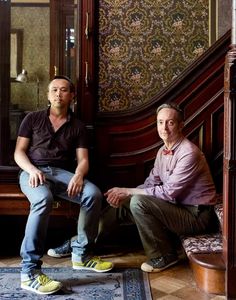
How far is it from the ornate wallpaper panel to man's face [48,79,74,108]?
0.44 metres

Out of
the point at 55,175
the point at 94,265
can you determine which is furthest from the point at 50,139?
the point at 94,265

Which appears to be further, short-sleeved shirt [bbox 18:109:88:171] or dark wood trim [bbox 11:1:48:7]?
dark wood trim [bbox 11:1:48:7]

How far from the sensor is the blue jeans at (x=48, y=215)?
9.16 feet

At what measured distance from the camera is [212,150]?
11.6ft

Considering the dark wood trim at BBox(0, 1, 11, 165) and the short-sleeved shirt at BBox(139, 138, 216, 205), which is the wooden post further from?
the dark wood trim at BBox(0, 1, 11, 165)

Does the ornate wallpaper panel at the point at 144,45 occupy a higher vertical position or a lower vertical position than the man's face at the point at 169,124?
higher

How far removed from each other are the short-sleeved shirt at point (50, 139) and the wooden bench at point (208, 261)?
0.96 m

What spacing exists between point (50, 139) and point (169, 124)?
0.80 metres

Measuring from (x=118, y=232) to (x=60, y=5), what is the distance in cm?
177

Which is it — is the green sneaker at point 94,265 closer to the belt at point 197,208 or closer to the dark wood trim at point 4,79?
the belt at point 197,208

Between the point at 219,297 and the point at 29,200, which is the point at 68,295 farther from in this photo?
the point at 219,297

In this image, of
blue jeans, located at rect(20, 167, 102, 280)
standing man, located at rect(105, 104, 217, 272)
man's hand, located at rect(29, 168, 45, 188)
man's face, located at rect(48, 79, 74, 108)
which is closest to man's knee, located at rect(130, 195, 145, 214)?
standing man, located at rect(105, 104, 217, 272)

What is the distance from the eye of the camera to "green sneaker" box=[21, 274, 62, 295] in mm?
2682

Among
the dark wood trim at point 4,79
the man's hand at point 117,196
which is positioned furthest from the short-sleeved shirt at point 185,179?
the dark wood trim at point 4,79
